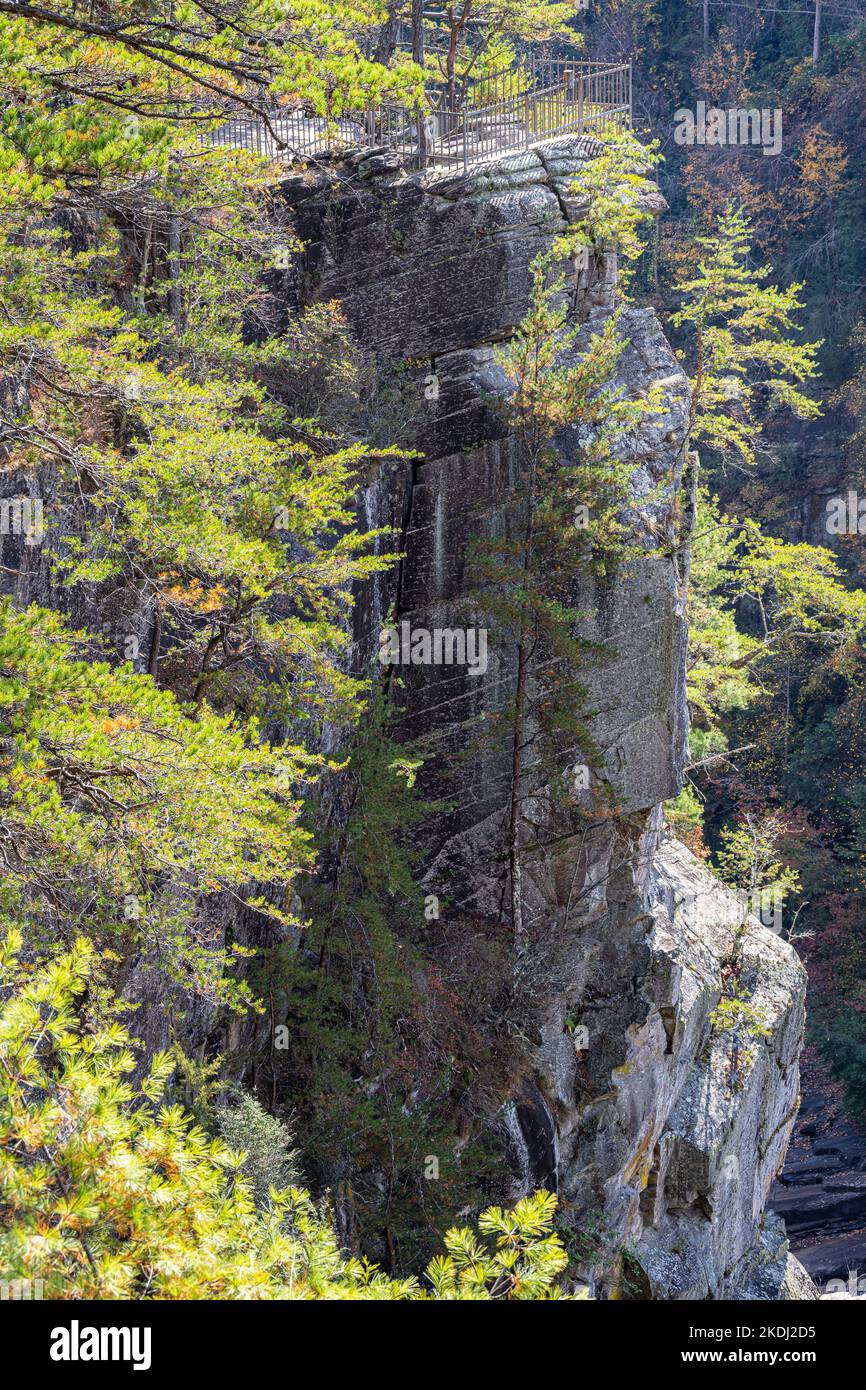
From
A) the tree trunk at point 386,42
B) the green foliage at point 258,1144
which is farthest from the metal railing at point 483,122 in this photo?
the green foliage at point 258,1144

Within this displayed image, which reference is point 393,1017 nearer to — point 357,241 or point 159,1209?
point 159,1209

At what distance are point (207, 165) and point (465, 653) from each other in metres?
6.42

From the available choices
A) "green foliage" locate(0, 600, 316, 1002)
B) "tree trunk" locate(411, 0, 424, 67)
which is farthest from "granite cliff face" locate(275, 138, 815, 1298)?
"green foliage" locate(0, 600, 316, 1002)

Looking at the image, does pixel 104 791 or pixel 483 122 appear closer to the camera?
pixel 104 791

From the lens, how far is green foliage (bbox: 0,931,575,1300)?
162 inches

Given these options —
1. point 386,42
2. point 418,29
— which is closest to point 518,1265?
point 418,29

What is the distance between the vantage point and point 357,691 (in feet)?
37.5

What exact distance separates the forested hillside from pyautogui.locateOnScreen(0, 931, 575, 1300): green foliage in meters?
0.03

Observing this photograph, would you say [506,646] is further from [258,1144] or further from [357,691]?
[258,1144]

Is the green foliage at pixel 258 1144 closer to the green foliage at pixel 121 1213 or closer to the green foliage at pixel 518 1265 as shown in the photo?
the green foliage at pixel 121 1213

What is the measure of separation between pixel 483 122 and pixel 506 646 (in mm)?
7006

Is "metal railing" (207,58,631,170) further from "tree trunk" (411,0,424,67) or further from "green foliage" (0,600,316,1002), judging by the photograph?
"green foliage" (0,600,316,1002)

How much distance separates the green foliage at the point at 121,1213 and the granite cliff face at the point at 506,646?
9125mm

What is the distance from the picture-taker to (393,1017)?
11844 millimetres
